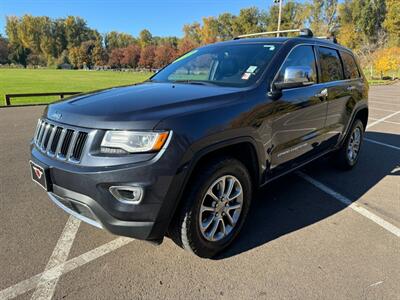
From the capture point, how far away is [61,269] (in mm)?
2658

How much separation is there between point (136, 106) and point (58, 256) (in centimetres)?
152

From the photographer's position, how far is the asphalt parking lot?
2.46 meters

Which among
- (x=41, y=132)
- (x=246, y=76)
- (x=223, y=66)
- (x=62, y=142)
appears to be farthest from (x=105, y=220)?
(x=223, y=66)

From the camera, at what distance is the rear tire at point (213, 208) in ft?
8.18

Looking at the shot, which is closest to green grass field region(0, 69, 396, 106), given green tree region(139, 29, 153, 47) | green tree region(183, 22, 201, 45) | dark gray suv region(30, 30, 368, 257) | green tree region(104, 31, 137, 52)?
dark gray suv region(30, 30, 368, 257)

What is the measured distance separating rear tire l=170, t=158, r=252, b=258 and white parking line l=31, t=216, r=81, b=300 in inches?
38.9

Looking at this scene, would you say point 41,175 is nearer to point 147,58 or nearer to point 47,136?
point 47,136

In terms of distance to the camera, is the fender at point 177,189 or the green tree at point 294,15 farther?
the green tree at point 294,15

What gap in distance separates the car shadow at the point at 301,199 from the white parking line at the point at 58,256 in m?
1.38

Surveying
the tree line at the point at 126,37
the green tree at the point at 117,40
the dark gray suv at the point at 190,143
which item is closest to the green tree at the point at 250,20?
the tree line at the point at 126,37

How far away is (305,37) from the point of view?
3898 mm

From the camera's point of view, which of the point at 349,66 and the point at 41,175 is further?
the point at 349,66

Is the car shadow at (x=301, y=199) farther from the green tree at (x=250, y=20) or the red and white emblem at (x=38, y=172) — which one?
the green tree at (x=250, y=20)

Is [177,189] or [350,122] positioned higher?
[350,122]
